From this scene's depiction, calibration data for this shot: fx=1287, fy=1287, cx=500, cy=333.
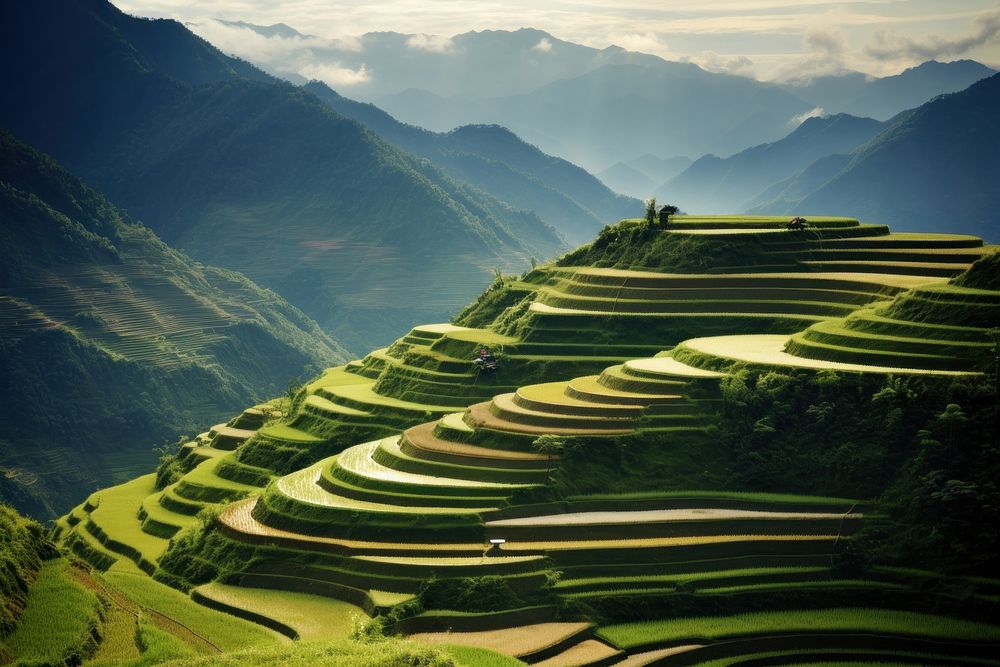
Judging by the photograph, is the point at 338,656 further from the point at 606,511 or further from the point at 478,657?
the point at 606,511

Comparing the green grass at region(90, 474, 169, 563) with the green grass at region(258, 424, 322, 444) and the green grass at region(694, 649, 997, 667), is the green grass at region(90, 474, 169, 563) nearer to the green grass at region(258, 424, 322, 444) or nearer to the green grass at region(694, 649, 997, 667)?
the green grass at region(258, 424, 322, 444)

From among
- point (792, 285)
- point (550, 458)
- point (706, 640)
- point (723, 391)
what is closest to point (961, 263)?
point (792, 285)

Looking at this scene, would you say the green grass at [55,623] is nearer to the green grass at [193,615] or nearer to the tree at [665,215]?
the green grass at [193,615]

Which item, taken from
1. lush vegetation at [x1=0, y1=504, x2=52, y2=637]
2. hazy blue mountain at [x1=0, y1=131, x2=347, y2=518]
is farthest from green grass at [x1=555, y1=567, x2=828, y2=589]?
hazy blue mountain at [x1=0, y1=131, x2=347, y2=518]

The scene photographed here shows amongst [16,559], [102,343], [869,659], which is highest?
[869,659]

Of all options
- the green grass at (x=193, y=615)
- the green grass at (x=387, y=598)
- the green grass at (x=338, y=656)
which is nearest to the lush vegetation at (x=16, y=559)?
the green grass at (x=193, y=615)

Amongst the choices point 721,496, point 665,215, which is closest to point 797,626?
point 721,496

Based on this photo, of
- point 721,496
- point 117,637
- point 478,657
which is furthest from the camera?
point 721,496
